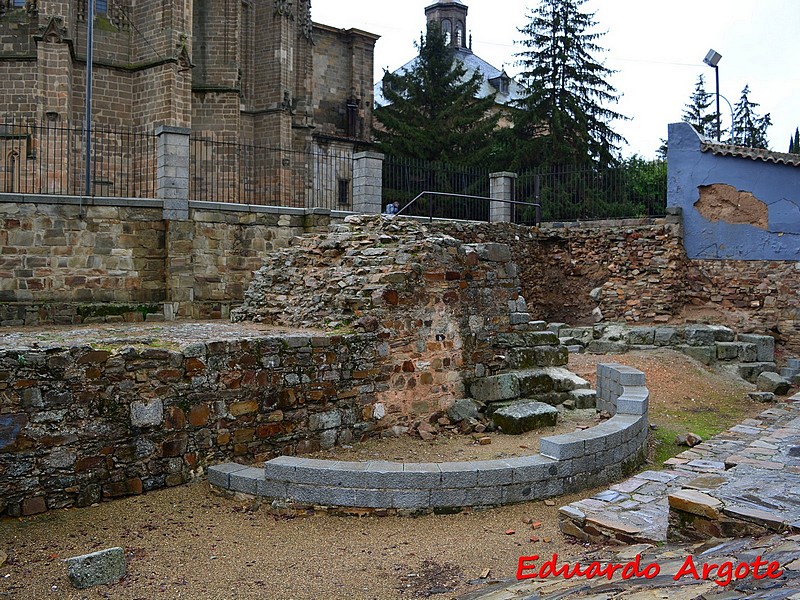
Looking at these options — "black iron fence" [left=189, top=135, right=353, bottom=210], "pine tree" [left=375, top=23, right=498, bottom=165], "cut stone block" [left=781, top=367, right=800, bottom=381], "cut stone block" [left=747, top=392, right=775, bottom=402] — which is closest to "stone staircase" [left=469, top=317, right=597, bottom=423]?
"cut stone block" [left=747, top=392, right=775, bottom=402]

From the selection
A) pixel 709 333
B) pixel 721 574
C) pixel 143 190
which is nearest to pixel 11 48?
pixel 143 190

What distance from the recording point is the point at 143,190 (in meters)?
17.2

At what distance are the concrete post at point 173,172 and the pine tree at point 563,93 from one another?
14.8 meters

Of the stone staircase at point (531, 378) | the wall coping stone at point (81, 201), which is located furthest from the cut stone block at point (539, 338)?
the wall coping stone at point (81, 201)

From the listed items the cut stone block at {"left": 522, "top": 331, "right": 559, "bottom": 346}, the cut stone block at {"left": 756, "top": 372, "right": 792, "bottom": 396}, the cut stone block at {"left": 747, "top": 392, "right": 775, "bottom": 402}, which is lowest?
the cut stone block at {"left": 747, "top": 392, "right": 775, "bottom": 402}

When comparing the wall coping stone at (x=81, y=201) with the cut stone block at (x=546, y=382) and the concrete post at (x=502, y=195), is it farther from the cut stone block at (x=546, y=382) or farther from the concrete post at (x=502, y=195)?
the concrete post at (x=502, y=195)

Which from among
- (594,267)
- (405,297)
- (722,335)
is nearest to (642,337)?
(722,335)

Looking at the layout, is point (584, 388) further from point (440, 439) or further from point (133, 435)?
point (133, 435)

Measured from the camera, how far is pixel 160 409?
6.94m

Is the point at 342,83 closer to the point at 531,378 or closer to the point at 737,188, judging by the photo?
the point at 737,188

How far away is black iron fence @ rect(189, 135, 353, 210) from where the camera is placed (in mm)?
21969

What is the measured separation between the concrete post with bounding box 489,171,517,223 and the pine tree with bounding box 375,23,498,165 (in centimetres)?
623

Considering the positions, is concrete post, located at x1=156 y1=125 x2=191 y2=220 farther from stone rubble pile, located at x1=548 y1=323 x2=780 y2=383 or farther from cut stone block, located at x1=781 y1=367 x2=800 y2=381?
cut stone block, located at x1=781 y1=367 x2=800 y2=381

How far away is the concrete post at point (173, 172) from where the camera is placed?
14609mm
